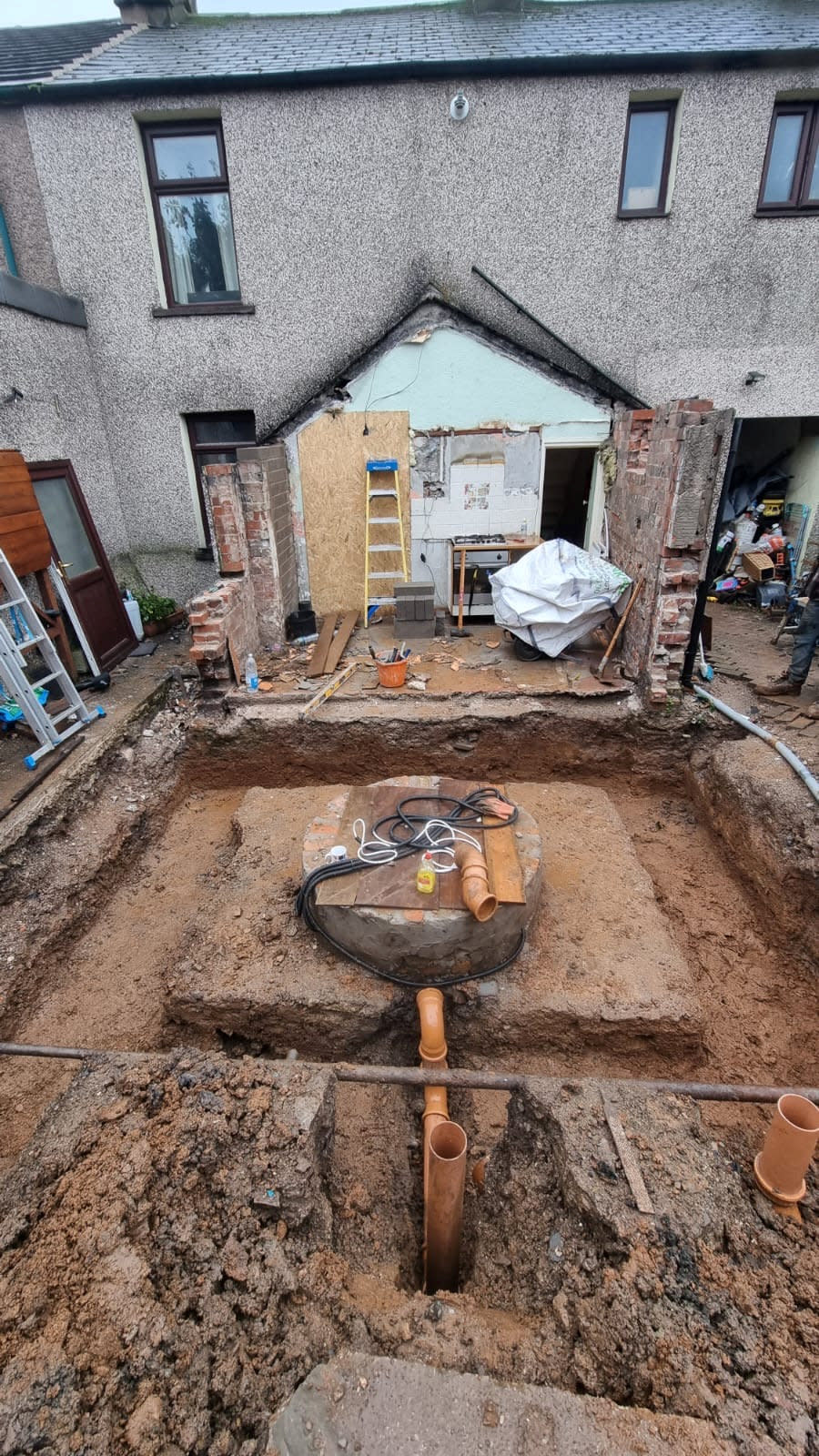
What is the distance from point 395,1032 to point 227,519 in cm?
519

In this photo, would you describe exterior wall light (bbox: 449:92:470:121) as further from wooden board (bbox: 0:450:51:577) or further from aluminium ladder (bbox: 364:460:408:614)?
wooden board (bbox: 0:450:51:577)

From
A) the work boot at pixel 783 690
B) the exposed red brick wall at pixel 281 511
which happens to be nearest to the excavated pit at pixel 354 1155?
the work boot at pixel 783 690

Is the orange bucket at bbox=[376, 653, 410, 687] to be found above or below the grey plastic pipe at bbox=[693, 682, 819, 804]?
above

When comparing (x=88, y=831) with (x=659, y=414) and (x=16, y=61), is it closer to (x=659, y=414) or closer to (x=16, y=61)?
(x=659, y=414)

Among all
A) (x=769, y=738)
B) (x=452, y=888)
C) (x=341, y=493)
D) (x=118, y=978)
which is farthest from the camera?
(x=341, y=493)

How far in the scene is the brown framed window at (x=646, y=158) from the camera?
23.4 ft

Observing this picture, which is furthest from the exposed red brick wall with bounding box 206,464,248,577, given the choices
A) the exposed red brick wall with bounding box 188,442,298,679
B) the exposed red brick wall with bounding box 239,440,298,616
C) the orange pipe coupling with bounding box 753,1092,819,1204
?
the orange pipe coupling with bounding box 753,1092,819,1204

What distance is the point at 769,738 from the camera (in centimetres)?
528

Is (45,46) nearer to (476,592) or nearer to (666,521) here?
(476,592)

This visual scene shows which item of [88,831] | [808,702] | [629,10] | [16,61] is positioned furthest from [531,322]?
[88,831]

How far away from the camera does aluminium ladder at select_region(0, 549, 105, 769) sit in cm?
515

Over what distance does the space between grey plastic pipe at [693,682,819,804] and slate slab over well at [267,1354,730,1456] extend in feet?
12.5

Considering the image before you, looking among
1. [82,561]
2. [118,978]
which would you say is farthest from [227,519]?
[118,978]

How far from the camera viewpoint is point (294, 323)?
7.70m
